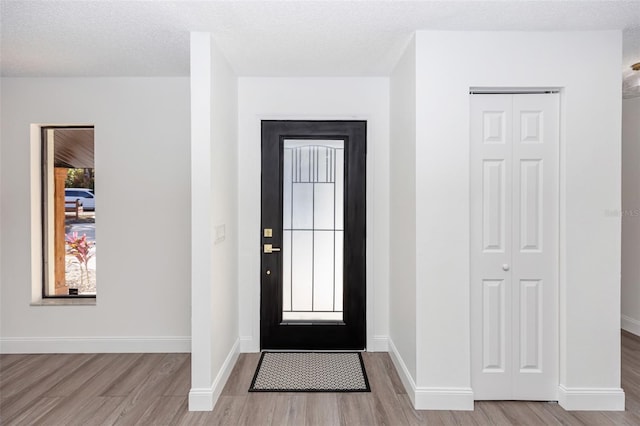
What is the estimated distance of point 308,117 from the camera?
12.0 feet

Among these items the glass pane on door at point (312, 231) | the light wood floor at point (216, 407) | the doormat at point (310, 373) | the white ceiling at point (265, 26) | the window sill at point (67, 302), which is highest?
the white ceiling at point (265, 26)

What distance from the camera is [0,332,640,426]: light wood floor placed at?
2529mm

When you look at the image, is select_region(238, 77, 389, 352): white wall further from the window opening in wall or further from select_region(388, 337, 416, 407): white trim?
the window opening in wall

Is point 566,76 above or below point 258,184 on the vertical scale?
above

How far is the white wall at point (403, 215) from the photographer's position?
9.04 feet

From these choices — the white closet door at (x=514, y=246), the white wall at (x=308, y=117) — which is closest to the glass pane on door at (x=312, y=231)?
the white wall at (x=308, y=117)

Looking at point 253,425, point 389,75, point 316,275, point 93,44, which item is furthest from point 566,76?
point 93,44

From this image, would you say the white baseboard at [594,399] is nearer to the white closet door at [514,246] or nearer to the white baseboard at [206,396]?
the white closet door at [514,246]

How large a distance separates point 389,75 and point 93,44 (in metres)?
2.43

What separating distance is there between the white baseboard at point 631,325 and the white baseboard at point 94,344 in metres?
4.55

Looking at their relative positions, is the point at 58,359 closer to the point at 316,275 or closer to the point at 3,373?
the point at 3,373

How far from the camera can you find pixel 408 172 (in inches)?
113

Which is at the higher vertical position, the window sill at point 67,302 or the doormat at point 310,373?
the window sill at point 67,302

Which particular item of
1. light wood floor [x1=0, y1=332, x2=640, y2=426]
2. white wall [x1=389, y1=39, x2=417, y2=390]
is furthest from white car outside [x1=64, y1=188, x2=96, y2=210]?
white wall [x1=389, y1=39, x2=417, y2=390]
